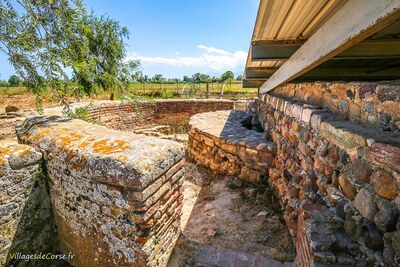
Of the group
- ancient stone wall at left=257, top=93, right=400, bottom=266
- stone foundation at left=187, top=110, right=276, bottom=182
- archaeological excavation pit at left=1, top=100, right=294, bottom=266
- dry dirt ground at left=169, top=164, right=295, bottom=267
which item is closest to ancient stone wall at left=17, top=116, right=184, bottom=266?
archaeological excavation pit at left=1, top=100, right=294, bottom=266

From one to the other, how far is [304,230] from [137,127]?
9.05 metres

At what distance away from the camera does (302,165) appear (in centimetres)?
244

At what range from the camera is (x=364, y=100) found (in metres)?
1.52

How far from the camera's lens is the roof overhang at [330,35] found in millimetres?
1318

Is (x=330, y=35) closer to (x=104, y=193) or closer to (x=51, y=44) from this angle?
(x=104, y=193)

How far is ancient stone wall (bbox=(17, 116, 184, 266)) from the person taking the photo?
1619 mm

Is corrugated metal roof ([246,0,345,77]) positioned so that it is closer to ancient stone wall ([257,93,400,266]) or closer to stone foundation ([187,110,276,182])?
ancient stone wall ([257,93,400,266])

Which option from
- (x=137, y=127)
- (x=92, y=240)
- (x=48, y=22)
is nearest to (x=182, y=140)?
(x=137, y=127)

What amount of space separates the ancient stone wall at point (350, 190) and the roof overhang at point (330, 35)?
471mm

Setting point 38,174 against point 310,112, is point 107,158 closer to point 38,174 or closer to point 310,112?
point 38,174

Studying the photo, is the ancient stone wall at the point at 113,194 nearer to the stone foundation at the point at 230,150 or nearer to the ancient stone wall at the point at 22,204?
the ancient stone wall at the point at 22,204

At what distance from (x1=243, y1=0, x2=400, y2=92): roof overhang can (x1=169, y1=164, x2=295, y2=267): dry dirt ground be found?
6.65ft

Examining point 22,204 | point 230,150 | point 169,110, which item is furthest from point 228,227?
point 169,110

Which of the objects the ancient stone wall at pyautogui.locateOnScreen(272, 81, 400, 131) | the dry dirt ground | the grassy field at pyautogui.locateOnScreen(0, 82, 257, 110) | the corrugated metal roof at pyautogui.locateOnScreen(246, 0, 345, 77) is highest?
the corrugated metal roof at pyautogui.locateOnScreen(246, 0, 345, 77)
